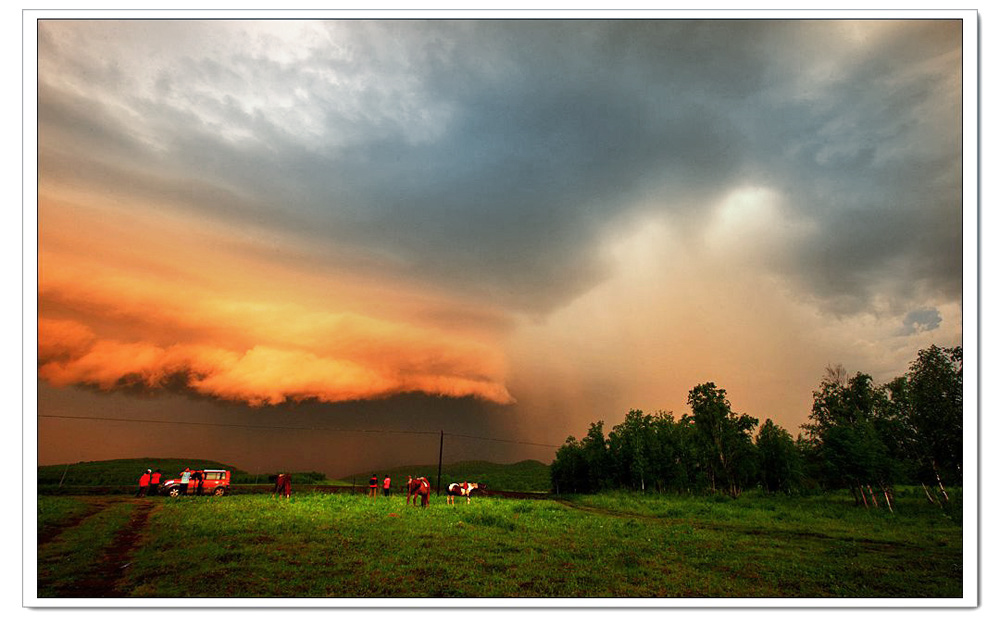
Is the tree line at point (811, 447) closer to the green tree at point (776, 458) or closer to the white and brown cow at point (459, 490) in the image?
the green tree at point (776, 458)

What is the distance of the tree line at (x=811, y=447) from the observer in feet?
38.6

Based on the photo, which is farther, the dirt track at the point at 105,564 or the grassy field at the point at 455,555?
the grassy field at the point at 455,555

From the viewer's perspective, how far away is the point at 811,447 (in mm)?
19609

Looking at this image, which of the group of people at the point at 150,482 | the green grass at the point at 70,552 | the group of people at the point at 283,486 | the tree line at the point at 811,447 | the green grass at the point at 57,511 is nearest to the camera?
the green grass at the point at 70,552

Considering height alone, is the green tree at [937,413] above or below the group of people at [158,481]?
above

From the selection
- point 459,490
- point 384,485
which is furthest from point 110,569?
point 459,490

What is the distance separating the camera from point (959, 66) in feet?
25.5

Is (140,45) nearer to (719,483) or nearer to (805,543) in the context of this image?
(805,543)

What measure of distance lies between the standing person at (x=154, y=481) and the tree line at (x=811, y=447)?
15.4 metres

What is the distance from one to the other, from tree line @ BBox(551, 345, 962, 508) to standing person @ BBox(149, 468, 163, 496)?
1545cm

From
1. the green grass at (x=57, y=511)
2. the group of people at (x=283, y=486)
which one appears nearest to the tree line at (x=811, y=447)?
the group of people at (x=283, y=486)

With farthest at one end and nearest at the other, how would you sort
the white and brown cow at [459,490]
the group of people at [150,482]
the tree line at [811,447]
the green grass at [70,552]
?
the white and brown cow at [459,490] → the group of people at [150,482] → the tree line at [811,447] → the green grass at [70,552]

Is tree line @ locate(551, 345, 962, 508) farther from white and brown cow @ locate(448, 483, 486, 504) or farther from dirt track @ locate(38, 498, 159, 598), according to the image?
dirt track @ locate(38, 498, 159, 598)

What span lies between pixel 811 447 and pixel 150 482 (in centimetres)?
2367
